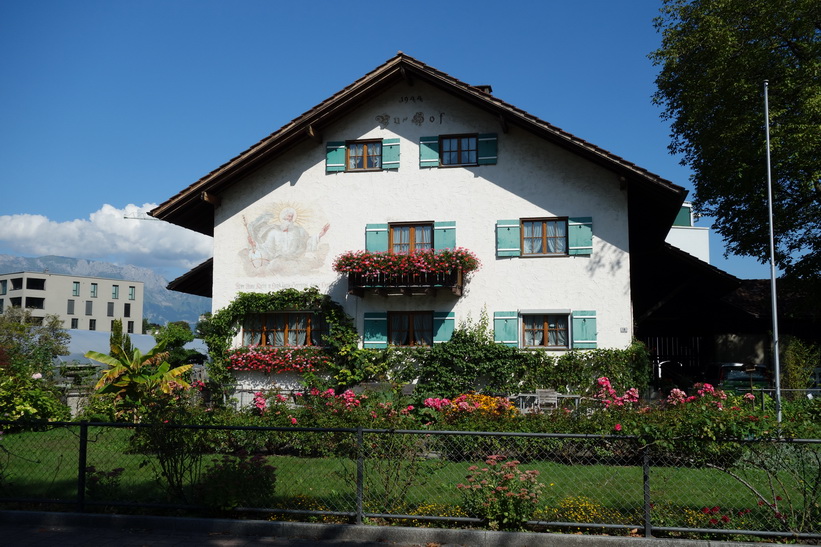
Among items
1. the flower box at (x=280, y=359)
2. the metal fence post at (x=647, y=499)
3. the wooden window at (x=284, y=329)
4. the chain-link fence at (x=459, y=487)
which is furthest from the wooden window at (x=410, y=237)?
the metal fence post at (x=647, y=499)

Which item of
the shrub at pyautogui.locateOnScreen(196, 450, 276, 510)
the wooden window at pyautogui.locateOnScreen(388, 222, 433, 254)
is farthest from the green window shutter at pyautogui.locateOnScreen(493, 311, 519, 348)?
the shrub at pyautogui.locateOnScreen(196, 450, 276, 510)

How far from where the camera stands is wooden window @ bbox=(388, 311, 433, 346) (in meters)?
19.8

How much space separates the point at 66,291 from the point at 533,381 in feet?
325

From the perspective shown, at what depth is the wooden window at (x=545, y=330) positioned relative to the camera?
1898cm

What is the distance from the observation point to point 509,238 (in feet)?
63.5

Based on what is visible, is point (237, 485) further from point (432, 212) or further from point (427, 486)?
point (432, 212)

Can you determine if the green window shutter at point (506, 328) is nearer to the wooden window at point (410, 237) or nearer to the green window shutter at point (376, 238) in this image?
the wooden window at point (410, 237)

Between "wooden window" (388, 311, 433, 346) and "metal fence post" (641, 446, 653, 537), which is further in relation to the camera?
"wooden window" (388, 311, 433, 346)

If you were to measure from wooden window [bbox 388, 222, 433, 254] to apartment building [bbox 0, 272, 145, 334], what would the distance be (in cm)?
8286

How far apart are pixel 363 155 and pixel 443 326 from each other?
18.0 feet

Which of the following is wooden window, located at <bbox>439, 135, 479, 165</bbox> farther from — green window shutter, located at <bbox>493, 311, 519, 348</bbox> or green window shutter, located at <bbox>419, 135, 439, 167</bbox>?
green window shutter, located at <bbox>493, 311, 519, 348</bbox>

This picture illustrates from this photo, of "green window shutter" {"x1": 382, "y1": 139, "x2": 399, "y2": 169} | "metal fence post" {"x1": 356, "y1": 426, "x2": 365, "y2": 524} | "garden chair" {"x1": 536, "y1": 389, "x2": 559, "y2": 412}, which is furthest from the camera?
"green window shutter" {"x1": 382, "y1": 139, "x2": 399, "y2": 169}

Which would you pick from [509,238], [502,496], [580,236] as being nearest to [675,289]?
[580,236]

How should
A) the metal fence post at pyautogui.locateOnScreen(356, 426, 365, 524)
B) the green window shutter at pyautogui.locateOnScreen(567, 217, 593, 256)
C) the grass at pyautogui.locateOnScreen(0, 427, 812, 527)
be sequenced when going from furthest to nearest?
the green window shutter at pyautogui.locateOnScreen(567, 217, 593, 256)
the grass at pyautogui.locateOnScreen(0, 427, 812, 527)
the metal fence post at pyautogui.locateOnScreen(356, 426, 365, 524)
